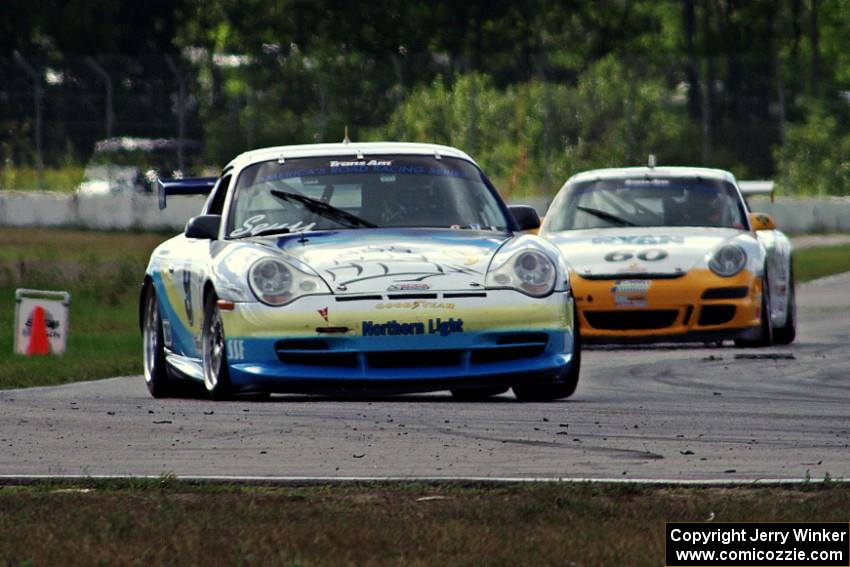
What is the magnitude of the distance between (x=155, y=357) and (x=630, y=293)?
4163mm

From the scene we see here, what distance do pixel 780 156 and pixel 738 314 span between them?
21.4m

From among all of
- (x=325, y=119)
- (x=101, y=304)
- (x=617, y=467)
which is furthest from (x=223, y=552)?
(x=325, y=119)

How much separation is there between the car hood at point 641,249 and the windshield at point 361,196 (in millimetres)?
3634

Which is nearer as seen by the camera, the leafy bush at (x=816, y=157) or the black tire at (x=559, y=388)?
the black tire at (x=559, y=388)

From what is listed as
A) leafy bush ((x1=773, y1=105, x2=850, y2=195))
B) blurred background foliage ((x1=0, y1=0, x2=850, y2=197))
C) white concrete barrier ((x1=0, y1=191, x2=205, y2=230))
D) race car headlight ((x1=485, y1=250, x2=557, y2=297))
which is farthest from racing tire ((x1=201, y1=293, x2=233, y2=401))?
leafy bush ((x1=773, y1=105, x2=850, y2=195))

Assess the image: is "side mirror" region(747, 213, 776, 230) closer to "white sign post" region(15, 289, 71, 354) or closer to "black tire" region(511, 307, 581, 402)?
"black tire" region(511, 307, 581, 402)

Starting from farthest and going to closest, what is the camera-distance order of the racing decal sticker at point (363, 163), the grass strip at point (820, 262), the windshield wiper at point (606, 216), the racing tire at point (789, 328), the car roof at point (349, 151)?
1. the grass strip at point (820, 262)
2. the windshield wiper at point (606, 216)
3. the racing tire at point (789, 328)
4. the car roof at point (349, 151)
5. the racing decal sticker at point (363, 163)

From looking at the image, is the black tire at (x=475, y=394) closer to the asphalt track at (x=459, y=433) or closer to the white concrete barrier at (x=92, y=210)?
the asphalt track at (x=459, y=433)

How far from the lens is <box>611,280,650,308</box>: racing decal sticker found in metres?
15.1

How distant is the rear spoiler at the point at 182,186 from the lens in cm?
1309

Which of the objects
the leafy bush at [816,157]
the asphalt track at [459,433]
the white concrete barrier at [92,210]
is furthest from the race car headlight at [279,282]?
the leafy bush at [816,157]

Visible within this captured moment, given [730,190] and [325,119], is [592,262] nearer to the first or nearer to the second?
[730,190]

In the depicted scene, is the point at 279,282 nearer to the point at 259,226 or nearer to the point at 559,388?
the point at 259,226

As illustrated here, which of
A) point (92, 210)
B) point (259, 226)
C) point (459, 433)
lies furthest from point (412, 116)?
point (459, 433)
